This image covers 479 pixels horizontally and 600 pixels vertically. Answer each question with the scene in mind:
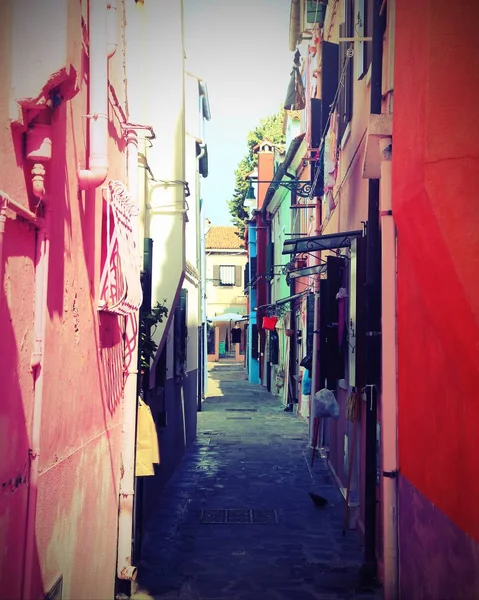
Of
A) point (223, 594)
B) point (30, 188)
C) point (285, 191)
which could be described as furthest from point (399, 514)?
point (285, 191)

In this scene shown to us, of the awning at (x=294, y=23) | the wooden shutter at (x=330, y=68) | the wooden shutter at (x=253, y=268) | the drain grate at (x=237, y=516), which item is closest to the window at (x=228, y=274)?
the wooden shutter at (x=253, y=268)

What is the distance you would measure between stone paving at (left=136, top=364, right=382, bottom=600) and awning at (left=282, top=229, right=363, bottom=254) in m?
3.76

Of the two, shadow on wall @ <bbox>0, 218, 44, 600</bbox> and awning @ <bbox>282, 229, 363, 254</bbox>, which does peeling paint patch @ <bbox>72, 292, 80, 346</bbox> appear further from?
awning @ <bbox>282, 229, 363, 254</bbox>

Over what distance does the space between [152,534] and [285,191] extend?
57.0 feet

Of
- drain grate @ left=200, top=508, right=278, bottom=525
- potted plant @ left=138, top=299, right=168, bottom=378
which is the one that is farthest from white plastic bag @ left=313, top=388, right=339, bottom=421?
potted plant @ left=138, top=299, right=168, bottom=378

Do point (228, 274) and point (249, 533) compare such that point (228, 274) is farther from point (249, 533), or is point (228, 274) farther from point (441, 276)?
point (441, 276)

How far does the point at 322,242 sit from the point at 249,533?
4.09 m

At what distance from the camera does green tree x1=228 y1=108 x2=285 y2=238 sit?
1369 inches

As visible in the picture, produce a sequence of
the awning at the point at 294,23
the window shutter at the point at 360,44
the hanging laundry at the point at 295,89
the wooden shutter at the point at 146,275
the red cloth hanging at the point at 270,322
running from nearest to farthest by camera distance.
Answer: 1. the wooden shutter at the point at 146,275
2. the window shutter at the point at 360,44
3. the awning at the point at 294,23
4. the hanging laundry at the point at 295,89
5. the red cloth hanging at the point at 270,322

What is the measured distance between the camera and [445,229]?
3.89 m

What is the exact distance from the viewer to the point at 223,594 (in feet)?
20.3

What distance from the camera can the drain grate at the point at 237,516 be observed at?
862cm

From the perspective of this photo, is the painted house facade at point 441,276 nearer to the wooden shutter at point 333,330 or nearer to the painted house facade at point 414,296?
the painted house facade at point 414,296

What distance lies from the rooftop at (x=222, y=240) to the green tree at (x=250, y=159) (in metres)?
10.1
